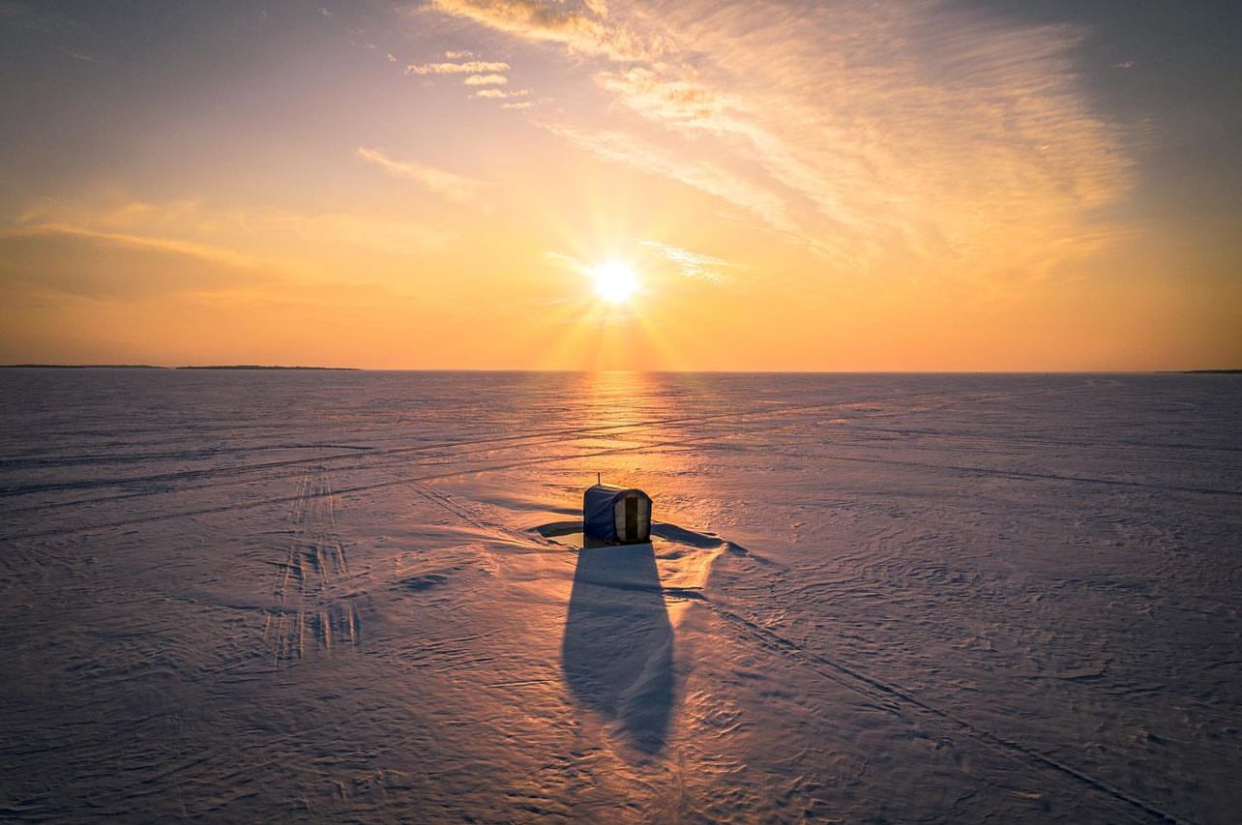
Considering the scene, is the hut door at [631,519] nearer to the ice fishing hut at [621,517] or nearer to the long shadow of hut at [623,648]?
the ice fishing hut at [621,517]

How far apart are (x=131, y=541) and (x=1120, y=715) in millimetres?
15353

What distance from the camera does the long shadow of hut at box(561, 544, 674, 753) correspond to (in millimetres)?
5957

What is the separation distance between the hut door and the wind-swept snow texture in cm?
42

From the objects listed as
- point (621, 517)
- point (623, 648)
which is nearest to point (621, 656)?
point (623, 648)

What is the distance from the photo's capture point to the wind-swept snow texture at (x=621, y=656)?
15.9ft

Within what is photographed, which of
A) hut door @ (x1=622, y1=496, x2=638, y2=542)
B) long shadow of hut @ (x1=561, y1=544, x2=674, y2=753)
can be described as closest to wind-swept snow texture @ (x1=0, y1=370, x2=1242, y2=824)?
long shadow of hut @ (x1=561, y1=544, x2=674, y2=753)

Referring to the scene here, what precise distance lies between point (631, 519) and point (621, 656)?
4.88 metres

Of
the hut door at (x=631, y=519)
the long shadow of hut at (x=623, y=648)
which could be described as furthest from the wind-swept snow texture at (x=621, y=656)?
the hut door at (x=631, y=519)

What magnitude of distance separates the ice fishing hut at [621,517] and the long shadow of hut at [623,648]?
1.17 m

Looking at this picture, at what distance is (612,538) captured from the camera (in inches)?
470

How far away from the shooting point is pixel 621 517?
11.9m

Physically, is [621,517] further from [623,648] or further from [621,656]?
[621,656]

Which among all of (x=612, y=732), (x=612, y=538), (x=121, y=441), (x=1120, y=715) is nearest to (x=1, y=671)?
(x=612, y=732)

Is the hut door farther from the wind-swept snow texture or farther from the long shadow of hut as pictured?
the long shadow of hut
